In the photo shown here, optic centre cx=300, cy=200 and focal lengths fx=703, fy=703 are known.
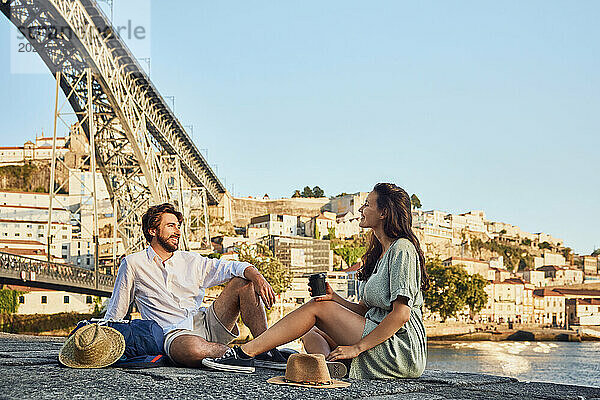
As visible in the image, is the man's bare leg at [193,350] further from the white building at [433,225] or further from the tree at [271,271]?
the white building at [433,225]

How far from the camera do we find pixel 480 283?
54562 mm

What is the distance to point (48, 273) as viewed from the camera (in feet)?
72.1

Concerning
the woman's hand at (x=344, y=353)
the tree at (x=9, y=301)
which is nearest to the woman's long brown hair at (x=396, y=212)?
the woman's hand at (x=344, y=353)

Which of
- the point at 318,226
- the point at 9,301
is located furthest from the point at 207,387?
the point at 318,226

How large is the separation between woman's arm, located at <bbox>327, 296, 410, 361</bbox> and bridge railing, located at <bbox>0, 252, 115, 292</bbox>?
19.0 m

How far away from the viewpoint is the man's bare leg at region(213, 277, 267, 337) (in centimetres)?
424

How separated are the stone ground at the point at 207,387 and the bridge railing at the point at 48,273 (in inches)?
716

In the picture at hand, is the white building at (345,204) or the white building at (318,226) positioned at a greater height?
the white building at (345,204)

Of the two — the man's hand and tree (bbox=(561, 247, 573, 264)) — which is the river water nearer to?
the man's hand

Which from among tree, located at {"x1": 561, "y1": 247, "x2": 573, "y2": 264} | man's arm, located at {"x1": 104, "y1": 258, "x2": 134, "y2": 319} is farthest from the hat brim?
tree, located at {"x1": 561, "y1": 247, "x2": 573, "y2": 264}

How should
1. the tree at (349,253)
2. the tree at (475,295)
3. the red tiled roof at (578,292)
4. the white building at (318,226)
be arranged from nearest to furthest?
the tree at (475,295), the red tiled roof at (578,292), the tree at (349,253), the white building at (318,226)

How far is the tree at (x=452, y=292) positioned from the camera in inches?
2064

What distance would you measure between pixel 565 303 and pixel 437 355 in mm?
44142

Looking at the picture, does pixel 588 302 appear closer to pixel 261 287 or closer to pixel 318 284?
pixel 261 287
